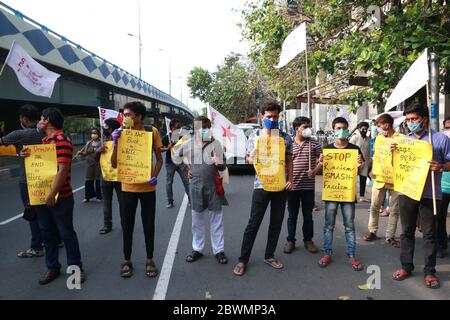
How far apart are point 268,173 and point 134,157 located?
4.96 ft

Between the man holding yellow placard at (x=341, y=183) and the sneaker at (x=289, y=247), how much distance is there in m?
0.51

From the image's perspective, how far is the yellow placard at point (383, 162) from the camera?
525cm

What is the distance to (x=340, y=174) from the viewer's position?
4.70 metres

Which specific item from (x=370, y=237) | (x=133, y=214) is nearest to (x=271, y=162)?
(x=133, y=214)

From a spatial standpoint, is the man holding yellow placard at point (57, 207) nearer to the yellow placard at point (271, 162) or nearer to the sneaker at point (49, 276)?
the sneaker at point (49, 276)

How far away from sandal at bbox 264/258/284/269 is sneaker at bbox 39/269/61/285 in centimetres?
237

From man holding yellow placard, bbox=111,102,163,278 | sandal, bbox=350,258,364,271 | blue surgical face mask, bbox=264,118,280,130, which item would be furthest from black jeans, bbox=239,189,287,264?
man holding yellow placard, bbox=111,102,163,278

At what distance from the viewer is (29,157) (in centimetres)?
425

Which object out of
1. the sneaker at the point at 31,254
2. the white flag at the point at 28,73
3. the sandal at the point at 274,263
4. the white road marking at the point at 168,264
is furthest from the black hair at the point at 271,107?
the sneaker at the point at 31,254

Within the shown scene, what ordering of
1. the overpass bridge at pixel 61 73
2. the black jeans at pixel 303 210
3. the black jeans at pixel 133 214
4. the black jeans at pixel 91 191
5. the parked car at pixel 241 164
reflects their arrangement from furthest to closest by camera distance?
the parked car at pixel 241 164
the overpass bridge at pixel 61 73
the black jeans at pixel 91 191
the black jeans at pixel 303 210
the black jeans at pixel 133 214

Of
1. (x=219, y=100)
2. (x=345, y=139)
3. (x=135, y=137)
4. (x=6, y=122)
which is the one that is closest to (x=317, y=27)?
(x=345, y=139)

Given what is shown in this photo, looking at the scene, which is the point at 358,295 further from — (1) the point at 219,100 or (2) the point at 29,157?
(1) the point at 219,100

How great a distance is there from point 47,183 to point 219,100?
33.3m

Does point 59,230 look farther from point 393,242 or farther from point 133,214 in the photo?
point 393,242
